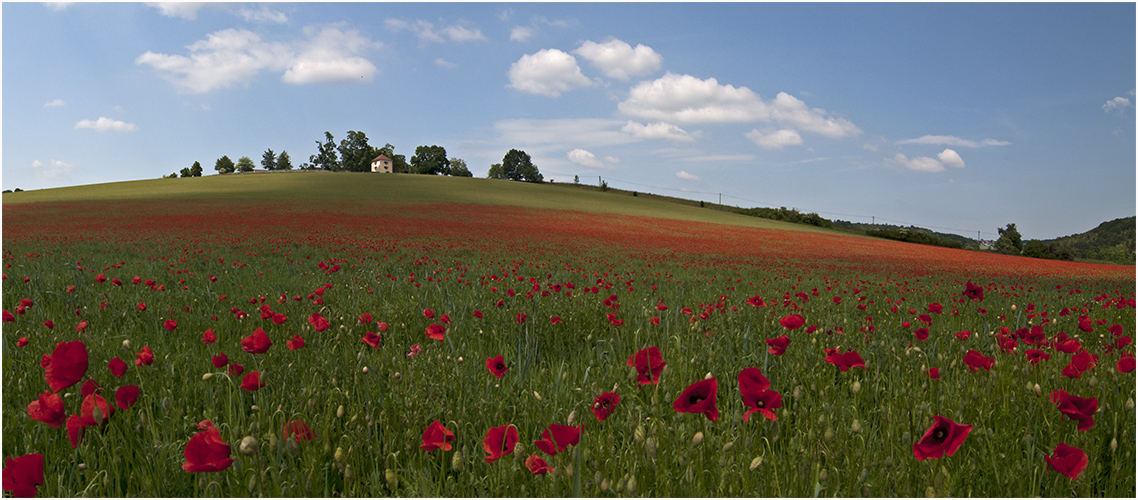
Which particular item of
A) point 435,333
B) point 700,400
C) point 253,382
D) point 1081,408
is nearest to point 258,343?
point 253,382

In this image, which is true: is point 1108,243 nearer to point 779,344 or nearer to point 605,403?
point 779,344

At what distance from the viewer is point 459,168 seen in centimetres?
11688

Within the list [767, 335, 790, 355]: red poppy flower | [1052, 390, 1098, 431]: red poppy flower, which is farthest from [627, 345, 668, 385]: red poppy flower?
[1052, 390, 1098, 431]: red poppy flower

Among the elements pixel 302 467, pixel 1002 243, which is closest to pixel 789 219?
pixel 1002 243

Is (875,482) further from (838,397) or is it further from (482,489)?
(482,489)

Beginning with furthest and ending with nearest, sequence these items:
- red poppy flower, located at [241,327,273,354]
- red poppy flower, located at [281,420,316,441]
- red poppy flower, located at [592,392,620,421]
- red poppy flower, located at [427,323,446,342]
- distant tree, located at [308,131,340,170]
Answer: distant tree, located at [308,131,340,170] < red poppy flower, located at [427,323,446,342] < red poppy flower, located at [241,327,273,354] < red poppy flower, located at [281,420,316,441] < red poppy flower, located at [592,392,620,421]

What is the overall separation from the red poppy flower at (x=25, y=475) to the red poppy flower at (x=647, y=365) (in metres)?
1.58

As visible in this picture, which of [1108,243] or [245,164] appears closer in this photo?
[1108,243]

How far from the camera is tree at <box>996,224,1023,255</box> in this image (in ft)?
153

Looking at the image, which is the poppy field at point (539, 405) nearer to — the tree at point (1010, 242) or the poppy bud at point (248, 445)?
the poppy bud at point (248, 445)

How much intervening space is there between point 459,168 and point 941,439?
392 feet

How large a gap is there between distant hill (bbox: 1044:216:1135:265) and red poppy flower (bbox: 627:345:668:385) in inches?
1797

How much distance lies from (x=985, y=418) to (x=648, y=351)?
1.56 metres

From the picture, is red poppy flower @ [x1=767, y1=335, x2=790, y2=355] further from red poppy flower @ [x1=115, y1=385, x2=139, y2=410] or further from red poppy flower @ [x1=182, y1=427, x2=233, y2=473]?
red poppy flower @ [x1=115, y1=385, x2=139, y2=410]
